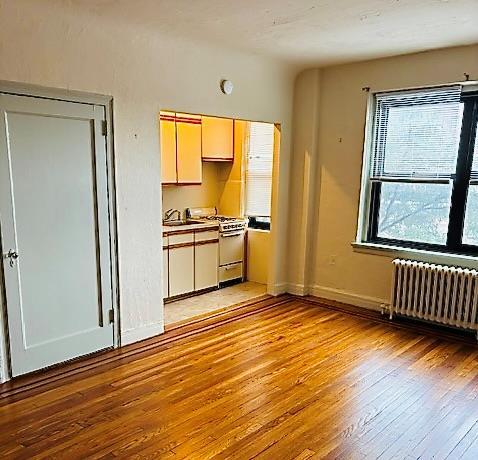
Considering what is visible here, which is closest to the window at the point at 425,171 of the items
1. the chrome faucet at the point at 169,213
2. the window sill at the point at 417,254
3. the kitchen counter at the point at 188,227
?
the window sill at the point at 417,254

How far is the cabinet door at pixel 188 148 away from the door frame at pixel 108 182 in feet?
5.81

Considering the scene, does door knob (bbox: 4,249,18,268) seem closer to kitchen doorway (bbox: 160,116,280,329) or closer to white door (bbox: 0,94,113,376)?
white door (bbox: 0,94,113,376)

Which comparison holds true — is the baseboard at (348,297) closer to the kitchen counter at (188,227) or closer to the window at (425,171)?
the window at (425,171)

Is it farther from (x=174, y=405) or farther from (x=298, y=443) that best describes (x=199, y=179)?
(x=298, y=443)

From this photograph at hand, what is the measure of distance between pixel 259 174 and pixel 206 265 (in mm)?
1465

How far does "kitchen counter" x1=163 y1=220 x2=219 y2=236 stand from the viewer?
481 centimetres

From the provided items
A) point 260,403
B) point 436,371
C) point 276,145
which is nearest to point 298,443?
point 260,403

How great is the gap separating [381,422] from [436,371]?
0.97 m

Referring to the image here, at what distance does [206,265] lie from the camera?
17.5ft

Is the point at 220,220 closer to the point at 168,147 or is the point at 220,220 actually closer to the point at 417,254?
the point at 168,147

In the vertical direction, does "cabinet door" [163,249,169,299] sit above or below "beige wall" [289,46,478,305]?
below

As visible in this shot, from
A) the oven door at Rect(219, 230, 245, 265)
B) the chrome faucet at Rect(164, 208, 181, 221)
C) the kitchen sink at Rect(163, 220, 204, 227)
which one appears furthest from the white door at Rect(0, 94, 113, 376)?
the oven door at Rect(219, 230, 245, 265)

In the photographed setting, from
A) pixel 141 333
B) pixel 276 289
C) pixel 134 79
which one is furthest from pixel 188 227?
pixel 134 79

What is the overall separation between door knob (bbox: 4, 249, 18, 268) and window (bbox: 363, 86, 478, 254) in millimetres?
3510
